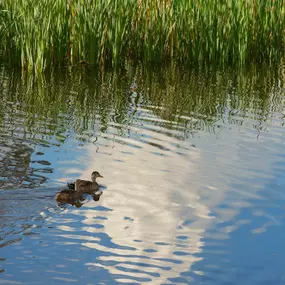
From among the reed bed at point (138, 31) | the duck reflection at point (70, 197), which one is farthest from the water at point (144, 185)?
the reed bed at point (138, 31)

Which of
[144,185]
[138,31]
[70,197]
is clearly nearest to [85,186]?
[70,197]

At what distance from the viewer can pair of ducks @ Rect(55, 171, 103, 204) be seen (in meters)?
6.93

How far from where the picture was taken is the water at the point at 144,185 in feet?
18.9

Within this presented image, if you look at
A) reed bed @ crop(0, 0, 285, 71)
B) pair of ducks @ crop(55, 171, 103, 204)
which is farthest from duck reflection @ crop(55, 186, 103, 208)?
reed bed @ crop(0, 0, 285, 71)

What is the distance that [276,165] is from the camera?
8.47 metres

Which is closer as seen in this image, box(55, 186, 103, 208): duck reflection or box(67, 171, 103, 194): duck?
box(55, 186, 103, 208): duck reflection

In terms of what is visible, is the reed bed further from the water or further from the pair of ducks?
the pair of ducks

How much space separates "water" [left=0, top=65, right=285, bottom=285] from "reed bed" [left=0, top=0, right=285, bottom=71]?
1282 millimetres

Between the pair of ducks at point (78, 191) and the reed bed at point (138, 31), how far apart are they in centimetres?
654

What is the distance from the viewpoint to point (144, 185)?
757cm

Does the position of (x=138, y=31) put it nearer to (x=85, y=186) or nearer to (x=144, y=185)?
(x=144, y=185)

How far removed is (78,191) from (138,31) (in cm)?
900

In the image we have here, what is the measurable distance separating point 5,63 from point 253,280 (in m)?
10.1

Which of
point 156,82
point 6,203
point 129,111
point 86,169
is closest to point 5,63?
point 156,82
